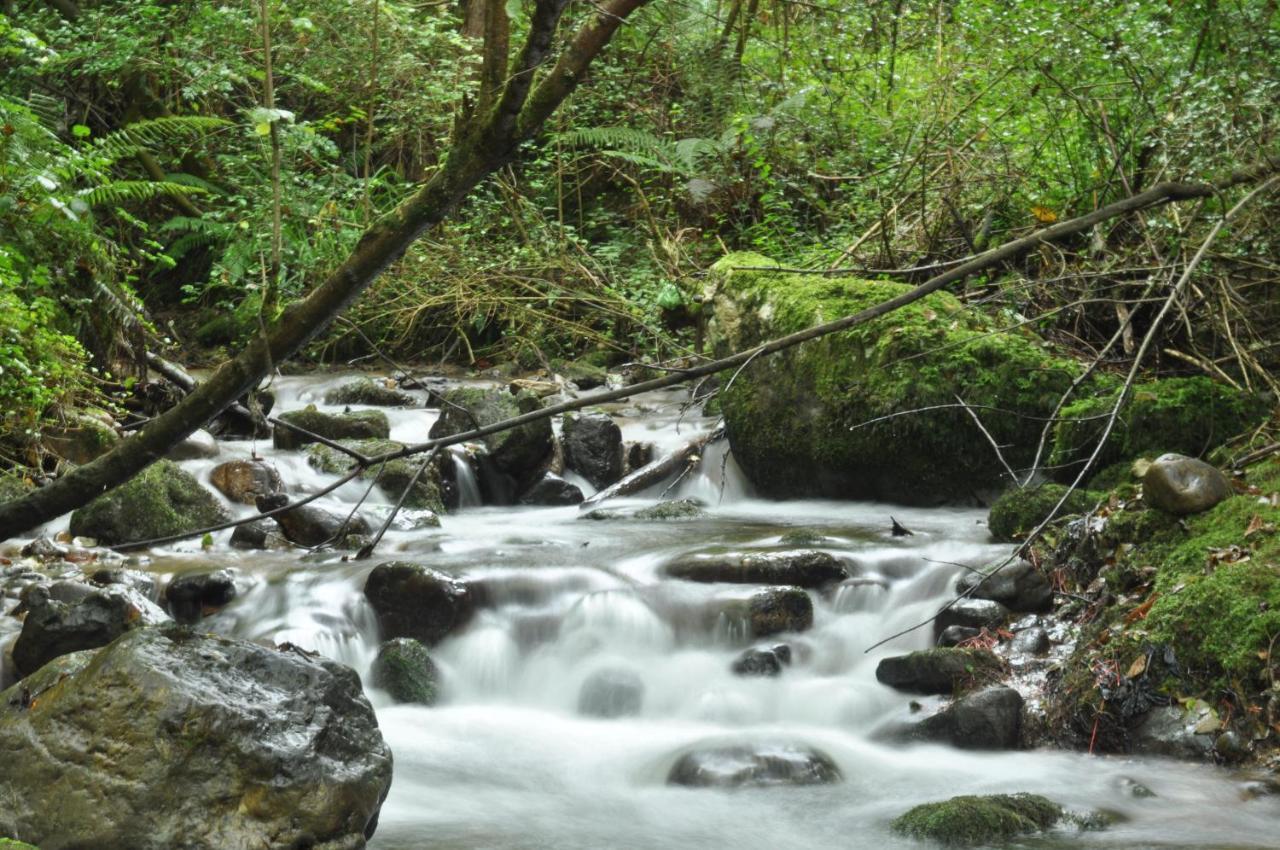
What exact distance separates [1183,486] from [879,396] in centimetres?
258

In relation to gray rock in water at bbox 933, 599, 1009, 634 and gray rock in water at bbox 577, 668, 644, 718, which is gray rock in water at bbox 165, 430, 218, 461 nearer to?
gray rock in water at bbox 577, 668, 644, 718

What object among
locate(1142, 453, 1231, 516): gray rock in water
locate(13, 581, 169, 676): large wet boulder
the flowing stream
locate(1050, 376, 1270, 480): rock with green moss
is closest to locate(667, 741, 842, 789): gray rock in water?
the flowing stream

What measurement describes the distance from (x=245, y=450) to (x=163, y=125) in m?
5.08

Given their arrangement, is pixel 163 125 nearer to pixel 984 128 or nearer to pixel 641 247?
pixel 641 247

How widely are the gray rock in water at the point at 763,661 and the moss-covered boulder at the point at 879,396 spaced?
2.01 m

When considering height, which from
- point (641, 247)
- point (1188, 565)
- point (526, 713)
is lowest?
point (526, 713)

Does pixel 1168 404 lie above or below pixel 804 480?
above

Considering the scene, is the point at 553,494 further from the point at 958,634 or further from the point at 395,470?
the point at 958,634

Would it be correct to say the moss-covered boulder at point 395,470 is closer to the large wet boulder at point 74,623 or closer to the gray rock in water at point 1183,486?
the large wet boulder at point 74,623

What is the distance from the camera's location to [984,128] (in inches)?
374

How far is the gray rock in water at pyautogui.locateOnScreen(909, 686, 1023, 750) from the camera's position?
A: 4.87m

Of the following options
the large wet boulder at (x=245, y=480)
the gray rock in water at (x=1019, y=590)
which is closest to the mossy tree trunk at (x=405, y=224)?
the gray rock in water at (x=1019, y=590)

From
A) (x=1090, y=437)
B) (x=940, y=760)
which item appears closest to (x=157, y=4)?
(x=1090, y=437)

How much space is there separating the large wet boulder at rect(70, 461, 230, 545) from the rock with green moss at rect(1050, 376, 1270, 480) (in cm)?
552
